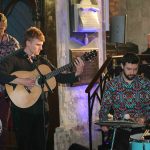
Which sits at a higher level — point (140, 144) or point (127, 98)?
point (127, 98)

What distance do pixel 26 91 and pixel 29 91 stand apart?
0.04m

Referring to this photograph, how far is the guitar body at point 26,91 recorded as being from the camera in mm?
5168

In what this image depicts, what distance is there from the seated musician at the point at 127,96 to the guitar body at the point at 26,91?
29.7 inches

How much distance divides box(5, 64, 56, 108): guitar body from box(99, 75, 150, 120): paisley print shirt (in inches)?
29.0

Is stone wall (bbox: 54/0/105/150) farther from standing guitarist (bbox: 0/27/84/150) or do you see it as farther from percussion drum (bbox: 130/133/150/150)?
percussion drum (bbox: 130/133/150/150)

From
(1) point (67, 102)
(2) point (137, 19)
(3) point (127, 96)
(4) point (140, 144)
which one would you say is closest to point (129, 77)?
(3) point (127, 96)

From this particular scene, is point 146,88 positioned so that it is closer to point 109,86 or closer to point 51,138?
point 109,86

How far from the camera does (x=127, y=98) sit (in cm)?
529

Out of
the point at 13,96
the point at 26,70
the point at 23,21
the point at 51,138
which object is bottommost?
the point at 51,138

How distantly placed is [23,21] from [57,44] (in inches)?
52.2

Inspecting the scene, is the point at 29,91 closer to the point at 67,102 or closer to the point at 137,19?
the point at 67,102

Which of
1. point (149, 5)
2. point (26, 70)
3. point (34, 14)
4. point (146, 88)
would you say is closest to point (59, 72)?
point (26, 70)

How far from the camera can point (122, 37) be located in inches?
272

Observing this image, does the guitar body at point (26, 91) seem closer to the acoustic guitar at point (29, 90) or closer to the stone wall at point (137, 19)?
the acoustic guitar at point (29, 90)
